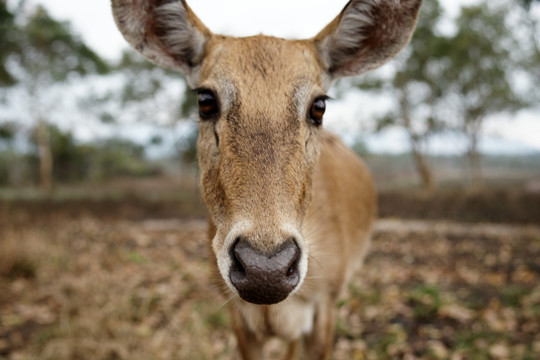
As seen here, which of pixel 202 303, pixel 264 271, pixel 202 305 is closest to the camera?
pixel 264 271

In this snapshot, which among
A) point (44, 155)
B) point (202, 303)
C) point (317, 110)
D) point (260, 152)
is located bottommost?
point (44, 155)

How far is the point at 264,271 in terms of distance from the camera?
1483 mm

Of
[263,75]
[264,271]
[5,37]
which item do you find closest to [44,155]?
[5,37]

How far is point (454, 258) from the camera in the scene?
8695 millimetres

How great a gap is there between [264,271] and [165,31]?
1841 mm

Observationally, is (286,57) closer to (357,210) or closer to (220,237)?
(220,237)

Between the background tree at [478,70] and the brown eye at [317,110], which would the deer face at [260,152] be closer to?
the brown eye at [317,110]

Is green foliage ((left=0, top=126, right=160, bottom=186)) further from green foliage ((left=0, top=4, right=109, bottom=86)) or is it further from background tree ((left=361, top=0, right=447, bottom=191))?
background tree ((left=361, top=0, right=447, bottom=191))

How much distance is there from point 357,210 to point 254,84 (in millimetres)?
2916

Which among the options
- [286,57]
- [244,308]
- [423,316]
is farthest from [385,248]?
[286,57]

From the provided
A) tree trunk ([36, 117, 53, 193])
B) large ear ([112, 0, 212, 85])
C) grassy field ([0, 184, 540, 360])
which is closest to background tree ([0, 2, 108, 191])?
tree trunk ([36, 117, 53, 193])

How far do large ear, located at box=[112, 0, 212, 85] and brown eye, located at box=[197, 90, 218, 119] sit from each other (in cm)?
52

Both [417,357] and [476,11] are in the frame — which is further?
[476,11]

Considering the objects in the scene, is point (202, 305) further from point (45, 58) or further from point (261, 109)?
point (45, 58)
